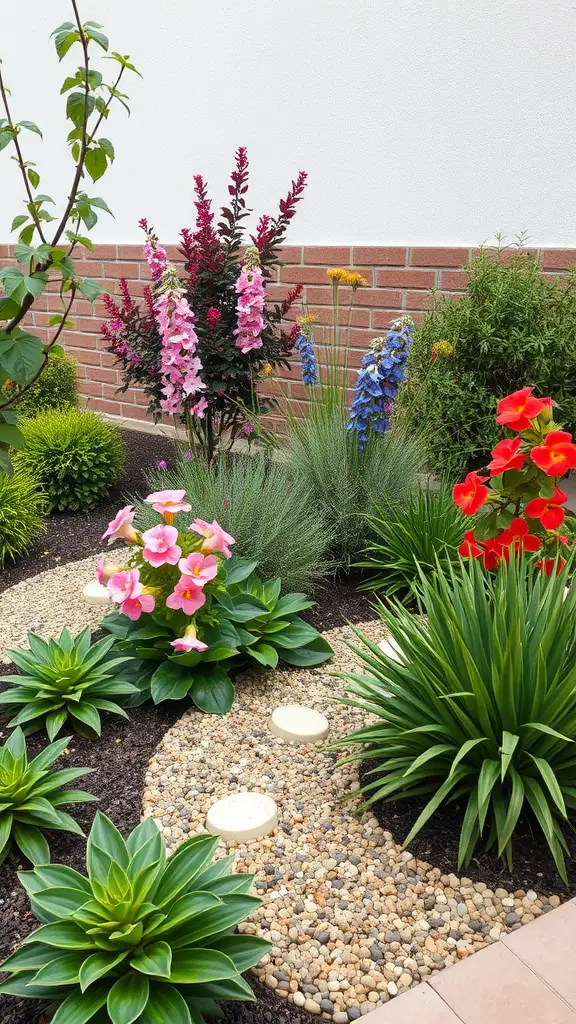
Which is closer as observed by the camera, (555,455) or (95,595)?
(555,455)

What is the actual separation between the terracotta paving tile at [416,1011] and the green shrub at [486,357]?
280 cm

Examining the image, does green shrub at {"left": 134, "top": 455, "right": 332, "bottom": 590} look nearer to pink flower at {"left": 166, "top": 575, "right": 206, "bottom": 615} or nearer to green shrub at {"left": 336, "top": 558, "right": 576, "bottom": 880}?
pink flower at {"left": 166, "top": 575, "right": 206, "bottom": 615}

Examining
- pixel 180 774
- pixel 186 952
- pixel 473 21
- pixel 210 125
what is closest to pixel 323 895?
pixel 186 952

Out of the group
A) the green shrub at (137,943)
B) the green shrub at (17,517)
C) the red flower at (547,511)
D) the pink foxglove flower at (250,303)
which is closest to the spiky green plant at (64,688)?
the green shrub at (137,943)

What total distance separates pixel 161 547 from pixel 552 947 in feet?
4.98

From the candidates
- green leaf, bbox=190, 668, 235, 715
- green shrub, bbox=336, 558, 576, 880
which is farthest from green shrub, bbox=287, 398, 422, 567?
green shrub, bbox=336, 558, 576, 880

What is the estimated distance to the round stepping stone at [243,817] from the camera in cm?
206

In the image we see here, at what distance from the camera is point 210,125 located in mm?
6055

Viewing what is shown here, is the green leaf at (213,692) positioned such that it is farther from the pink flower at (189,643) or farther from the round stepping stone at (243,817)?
the round stepping stone at (243,817)

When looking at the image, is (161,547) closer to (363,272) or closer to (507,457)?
(507,457)

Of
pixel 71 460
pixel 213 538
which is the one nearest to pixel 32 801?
pixel 213 538

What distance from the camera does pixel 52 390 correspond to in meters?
6.10

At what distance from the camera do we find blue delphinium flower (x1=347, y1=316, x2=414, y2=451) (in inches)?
140

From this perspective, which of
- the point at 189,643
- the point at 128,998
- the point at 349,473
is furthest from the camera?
the point at 349,473
